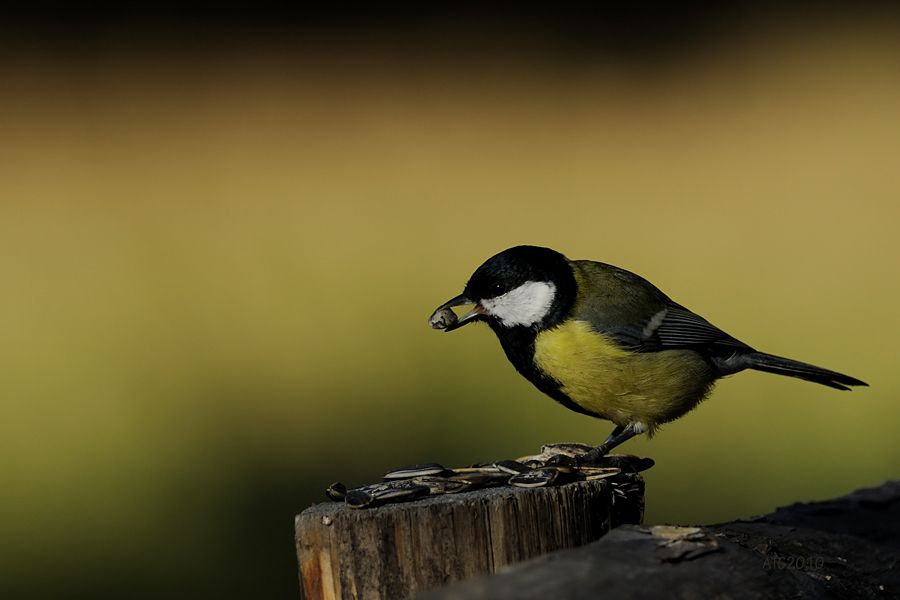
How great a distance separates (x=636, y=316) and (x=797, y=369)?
1.37 ft

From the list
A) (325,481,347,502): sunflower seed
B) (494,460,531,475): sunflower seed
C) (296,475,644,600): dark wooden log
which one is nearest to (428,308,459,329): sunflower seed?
(494,460,531,475): sunflower seed

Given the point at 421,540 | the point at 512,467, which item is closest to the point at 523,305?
the point at 512,467

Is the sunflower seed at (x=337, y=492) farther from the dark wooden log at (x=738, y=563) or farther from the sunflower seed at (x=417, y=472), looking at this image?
the dark wooden log at (x=738, y=563)

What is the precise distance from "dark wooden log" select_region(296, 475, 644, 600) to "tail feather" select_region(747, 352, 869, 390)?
1.19m

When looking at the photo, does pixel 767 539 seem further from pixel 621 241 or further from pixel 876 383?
pixel 621 241

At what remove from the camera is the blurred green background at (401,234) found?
3.62 metres

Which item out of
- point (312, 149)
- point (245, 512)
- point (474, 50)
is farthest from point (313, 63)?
point (245, 512)

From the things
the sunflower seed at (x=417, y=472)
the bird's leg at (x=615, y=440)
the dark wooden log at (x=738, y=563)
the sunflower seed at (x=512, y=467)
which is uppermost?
the sunflower seed at (x=417, y=472)

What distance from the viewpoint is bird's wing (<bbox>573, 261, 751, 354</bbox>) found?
2512 millimetres

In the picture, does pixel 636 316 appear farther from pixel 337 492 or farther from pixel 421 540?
pixel 421 540

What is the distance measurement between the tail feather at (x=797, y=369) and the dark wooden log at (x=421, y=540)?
1.19 meters

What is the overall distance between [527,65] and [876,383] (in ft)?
5.62

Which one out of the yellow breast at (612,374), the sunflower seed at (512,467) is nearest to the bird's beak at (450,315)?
the yellow breast at (612,374)

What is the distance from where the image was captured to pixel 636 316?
102 inches
